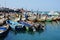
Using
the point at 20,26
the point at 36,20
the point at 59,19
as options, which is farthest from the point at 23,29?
the point at 59,19

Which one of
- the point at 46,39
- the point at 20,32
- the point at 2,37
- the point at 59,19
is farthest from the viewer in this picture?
the point at 59,19

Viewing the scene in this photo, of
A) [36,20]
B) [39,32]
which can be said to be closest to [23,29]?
[39,32]

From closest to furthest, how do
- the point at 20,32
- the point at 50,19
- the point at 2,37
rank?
the point at 2,37
the point at 20,32
the point at 50,19

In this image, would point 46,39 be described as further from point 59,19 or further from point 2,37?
point 59,19

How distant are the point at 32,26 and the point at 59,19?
2820 cm

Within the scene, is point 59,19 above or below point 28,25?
below

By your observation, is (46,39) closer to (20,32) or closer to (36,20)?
(20,32)

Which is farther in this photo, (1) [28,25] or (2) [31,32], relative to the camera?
(1) [28,25]

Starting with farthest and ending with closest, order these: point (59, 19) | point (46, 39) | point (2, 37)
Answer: point (59, 19) → point (46, 39) → point (2, 37)

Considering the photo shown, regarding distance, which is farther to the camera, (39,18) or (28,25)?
(39,18)

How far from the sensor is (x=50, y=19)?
50.2m

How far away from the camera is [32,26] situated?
27.8m

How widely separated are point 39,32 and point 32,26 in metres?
1.55

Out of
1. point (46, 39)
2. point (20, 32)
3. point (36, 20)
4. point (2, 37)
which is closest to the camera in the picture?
point (2, 37)
